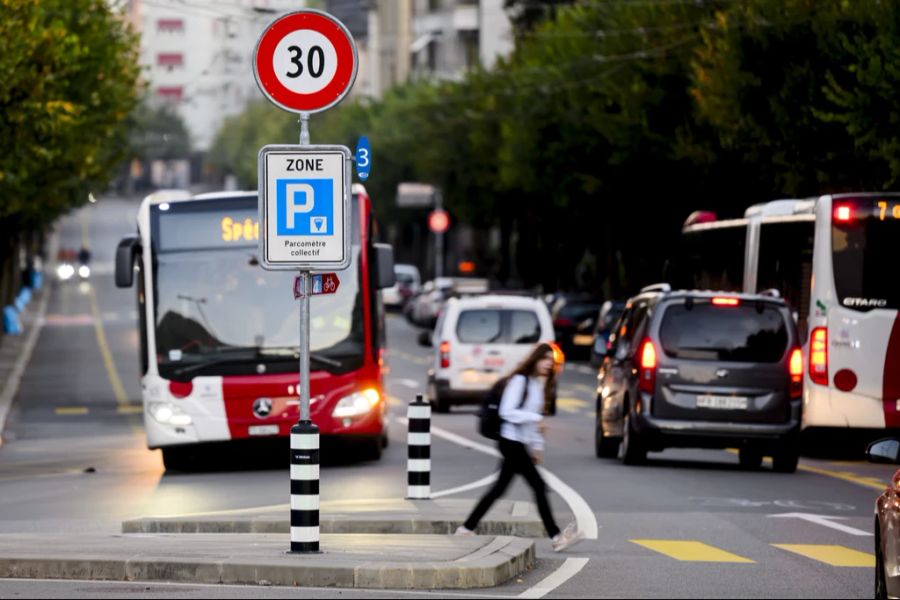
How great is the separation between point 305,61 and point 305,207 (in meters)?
A: 0.89

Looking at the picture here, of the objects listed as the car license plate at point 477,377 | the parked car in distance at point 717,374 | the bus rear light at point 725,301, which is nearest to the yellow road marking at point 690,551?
the parked car in distance at point 717,374

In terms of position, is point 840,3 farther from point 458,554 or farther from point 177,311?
point 458,554

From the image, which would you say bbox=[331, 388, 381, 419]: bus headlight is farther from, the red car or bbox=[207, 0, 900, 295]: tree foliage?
the red car

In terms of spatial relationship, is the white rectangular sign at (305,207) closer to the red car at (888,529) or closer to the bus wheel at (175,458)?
the red car at (888,529)

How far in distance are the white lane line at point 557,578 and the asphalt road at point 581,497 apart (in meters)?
0.05

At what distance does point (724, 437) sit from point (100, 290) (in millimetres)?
81248

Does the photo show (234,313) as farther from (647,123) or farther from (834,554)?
(647,123)

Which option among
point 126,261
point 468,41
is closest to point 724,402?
point 126,261

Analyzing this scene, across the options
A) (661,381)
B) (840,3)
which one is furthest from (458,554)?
(840,3)

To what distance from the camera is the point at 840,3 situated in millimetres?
37531

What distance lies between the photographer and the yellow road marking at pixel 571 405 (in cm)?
3959

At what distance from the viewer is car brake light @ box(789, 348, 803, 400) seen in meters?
24.5

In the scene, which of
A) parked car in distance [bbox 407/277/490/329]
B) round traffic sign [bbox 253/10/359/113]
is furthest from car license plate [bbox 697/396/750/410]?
parked car in distance [bbox 407/277/490/329]

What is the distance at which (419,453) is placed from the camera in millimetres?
19281
